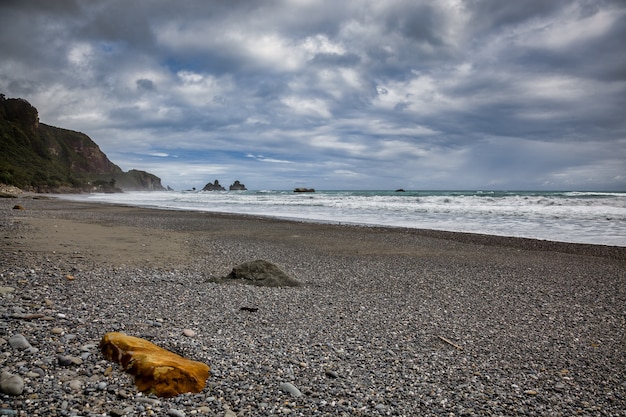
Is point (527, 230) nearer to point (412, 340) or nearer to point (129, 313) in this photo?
point (412, 340)

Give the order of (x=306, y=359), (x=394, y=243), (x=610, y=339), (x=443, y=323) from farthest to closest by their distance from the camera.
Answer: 1. (x=394, y=243)
2. (x=443, y=323)
3. (x=610, y=339)
4. (x=306, y=359)

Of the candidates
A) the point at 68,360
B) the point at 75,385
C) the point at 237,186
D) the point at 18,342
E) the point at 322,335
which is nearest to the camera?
the point at 75,385

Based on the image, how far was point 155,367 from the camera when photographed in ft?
10.4

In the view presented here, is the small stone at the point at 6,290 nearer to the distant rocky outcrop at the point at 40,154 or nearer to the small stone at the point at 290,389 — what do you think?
the small stone at the point at 290,389

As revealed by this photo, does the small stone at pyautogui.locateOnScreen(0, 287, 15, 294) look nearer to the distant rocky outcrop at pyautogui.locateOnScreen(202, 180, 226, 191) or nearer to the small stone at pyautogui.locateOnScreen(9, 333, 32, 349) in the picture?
the small stone at pyautogui.locateOnScreen(9, 333, 32, 349)

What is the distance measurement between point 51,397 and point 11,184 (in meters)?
65.3

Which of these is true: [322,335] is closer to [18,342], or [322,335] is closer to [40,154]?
[18,342]

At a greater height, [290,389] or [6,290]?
[6,290]

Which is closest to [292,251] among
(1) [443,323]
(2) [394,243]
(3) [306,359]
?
(2) [394,243]

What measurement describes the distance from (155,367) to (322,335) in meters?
2.10

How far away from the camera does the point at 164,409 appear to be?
287 centimetres

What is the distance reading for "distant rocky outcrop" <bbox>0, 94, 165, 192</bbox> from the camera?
213 ft

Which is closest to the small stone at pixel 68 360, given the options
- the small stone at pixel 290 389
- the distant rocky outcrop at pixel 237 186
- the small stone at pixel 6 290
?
the small stone at pixel 290 389

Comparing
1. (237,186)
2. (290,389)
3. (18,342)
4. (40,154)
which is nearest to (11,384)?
(18,342)
